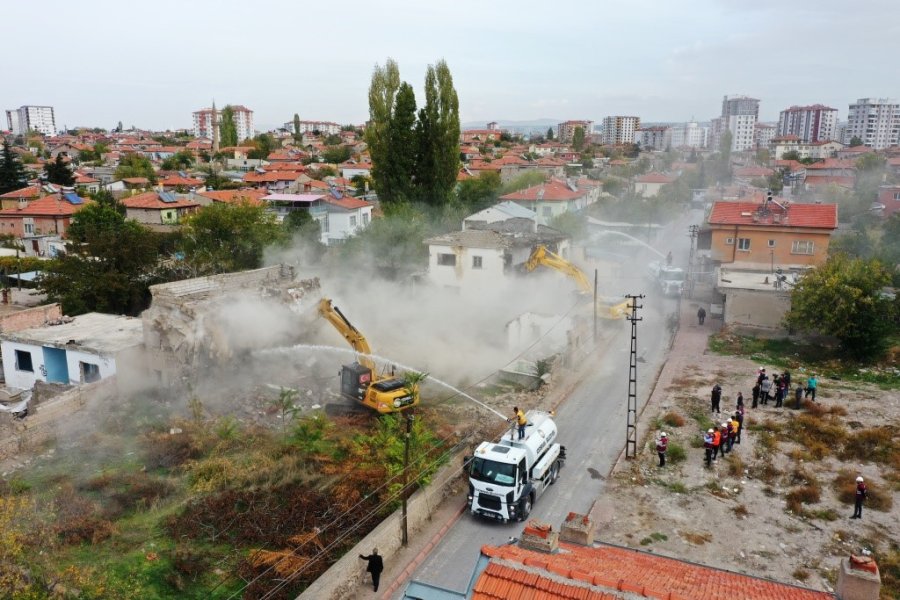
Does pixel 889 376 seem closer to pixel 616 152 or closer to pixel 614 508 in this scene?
pixel 614 508

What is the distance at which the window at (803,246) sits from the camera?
34.7 m

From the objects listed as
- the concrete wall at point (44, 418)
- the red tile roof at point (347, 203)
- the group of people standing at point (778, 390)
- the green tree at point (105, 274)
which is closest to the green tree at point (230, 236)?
the green tree at point (105, 274)

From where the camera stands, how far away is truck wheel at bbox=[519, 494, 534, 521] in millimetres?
14344

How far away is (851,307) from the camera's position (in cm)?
2395

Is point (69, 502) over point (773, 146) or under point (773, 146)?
under

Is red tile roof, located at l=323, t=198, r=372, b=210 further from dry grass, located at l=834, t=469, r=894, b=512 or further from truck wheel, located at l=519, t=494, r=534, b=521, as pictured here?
dry grass, located at l=834, t=469, r=894, b=512

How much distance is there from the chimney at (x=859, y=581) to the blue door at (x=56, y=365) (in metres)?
24.0

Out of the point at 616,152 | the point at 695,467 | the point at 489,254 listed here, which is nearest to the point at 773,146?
the point at 616,152

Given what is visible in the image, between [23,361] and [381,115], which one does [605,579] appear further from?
[381,115]

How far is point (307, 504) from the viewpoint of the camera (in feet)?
46.1

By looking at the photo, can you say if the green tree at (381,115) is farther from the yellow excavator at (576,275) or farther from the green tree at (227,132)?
the green tree at (227,132)

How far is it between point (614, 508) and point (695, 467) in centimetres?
322

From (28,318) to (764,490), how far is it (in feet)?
91.4

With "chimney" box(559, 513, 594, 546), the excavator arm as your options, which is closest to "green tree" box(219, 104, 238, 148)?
the excavator arm
